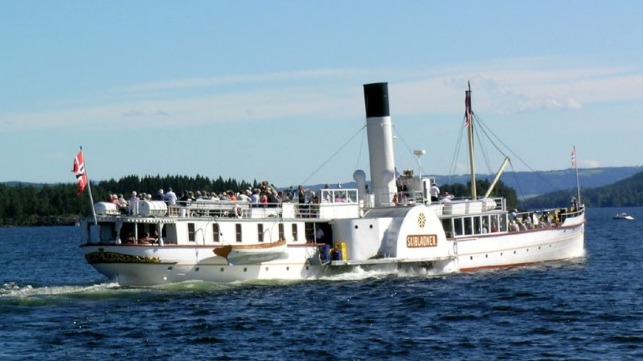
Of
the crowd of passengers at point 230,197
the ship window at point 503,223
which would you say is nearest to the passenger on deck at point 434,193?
the ship window at point 503,223

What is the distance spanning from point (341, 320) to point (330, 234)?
13959mm

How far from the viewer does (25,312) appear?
43.4 m

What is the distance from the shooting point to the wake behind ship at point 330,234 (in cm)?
4856

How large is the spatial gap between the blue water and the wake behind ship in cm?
95

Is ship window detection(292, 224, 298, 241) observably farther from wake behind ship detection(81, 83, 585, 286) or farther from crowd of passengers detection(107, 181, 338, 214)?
crowd of passengers detection(107, 181, 338, 214)

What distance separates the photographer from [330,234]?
180 feet

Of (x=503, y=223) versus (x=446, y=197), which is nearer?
(x=446, y=197)

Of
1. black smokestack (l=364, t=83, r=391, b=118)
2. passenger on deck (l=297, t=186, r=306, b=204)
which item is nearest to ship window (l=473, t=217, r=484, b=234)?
black smokestack (l=364, t=83, r=391, b=118)

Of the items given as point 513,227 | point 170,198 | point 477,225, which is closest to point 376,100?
point 477,225

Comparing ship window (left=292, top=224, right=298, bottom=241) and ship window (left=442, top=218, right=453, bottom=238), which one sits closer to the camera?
ship window (left=292, top=224, right=298, bottom=241)

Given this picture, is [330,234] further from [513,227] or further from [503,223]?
[513,227]

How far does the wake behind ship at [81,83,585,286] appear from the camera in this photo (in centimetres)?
4856

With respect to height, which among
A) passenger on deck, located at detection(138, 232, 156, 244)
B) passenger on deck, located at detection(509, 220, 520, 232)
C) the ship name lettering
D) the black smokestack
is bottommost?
the ship name lettering

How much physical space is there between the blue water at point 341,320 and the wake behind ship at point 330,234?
3.13 feet
